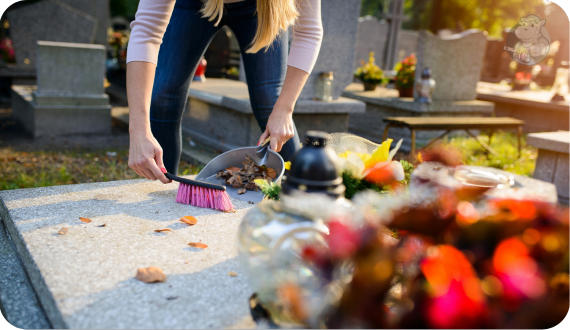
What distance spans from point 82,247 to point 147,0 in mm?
870

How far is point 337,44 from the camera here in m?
4.49

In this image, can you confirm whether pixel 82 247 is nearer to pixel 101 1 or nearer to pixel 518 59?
pixel 518 59

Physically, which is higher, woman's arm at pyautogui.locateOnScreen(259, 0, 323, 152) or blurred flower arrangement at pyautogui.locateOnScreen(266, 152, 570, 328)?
woman's arm at pyautogui.locateOnScreen(259, 0, 323, 152)

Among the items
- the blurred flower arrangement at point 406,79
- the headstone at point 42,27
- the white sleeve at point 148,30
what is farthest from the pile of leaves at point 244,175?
the headstone at point 42,27

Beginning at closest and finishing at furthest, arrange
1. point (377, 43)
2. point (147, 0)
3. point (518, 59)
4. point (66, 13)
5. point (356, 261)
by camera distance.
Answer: point (356, 261)
point (147, 0)
point (518, 59)
point (66, 13)
point (377, 43)

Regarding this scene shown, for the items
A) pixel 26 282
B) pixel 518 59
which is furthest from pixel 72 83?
pixel 518 59

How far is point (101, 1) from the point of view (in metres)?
9.39

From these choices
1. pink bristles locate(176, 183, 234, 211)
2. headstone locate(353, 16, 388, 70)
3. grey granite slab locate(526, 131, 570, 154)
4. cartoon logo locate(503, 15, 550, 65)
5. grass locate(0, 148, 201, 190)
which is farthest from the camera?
headstone locate(353, 16, 388, 70)

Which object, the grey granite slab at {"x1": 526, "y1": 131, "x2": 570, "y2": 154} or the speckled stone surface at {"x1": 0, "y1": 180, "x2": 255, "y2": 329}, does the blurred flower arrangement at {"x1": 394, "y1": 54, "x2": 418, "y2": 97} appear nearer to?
the grey granite slab at {"x1": 526, "y1": 131, "x2": 570, "y2": 154}

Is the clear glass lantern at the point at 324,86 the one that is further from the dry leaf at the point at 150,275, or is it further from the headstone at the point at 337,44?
the dry leaf at the point at 150,275

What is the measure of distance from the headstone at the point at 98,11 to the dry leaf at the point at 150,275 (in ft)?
31.5

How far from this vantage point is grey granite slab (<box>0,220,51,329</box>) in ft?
3.37

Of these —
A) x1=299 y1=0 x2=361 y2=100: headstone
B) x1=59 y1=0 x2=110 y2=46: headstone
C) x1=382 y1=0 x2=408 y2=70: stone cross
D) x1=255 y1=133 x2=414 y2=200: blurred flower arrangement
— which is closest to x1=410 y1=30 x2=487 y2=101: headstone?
x1=299 y1=0 x2=361 y2=100: headstone

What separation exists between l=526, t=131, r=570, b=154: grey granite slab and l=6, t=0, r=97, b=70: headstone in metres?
6.83
